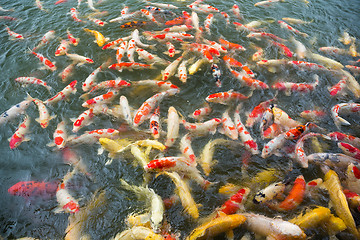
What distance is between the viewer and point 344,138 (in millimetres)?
4414

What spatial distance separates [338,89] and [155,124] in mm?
4251

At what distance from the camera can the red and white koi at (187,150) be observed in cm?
404

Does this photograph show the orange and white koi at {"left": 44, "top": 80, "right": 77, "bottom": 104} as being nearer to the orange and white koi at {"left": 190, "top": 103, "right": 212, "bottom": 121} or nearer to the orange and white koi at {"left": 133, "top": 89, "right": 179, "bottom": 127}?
the orange and white koi at {"left": 133, "top": 89, "right": 179, "bottom": 127}

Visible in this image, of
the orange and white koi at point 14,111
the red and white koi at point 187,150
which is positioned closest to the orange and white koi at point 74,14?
the orange and white koi at point 14,111

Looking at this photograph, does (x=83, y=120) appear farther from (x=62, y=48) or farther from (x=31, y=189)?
(x=62, y=48)

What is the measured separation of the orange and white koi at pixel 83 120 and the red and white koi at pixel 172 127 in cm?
163

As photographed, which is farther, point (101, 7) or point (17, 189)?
point (101, 7)

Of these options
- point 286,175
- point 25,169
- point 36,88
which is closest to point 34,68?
point 36,88

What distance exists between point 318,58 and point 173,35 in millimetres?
3973

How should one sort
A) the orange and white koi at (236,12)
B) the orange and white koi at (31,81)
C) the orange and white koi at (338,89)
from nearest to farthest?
the orange and white koi at (338,89)
the orange and white koi at (31,81)
the orange and white koi at (236,12)

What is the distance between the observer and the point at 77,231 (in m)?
3.42

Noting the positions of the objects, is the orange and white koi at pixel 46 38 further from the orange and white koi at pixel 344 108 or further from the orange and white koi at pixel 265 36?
the orange and white koi at pixel 344 108

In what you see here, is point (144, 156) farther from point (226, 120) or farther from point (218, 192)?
point (226, 120)

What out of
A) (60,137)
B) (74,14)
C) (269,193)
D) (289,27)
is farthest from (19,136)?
(289,27)
